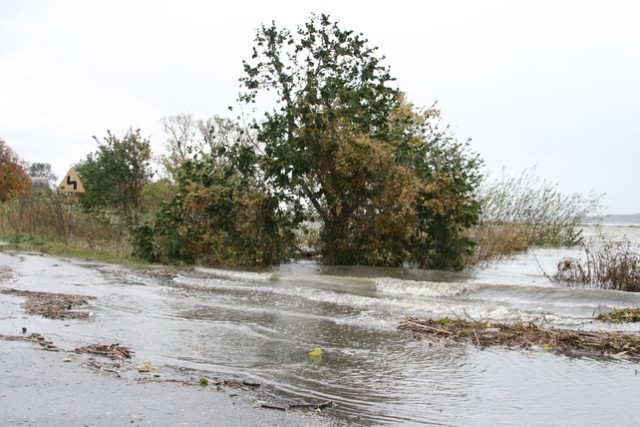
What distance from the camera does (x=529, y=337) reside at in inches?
315

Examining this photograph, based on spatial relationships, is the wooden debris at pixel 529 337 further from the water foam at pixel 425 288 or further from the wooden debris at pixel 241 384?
the water foam at pixel 425 288

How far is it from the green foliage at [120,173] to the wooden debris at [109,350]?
21.6 meters

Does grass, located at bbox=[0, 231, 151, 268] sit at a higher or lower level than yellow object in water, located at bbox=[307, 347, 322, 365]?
higher

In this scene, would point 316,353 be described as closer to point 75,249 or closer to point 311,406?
point 311,406

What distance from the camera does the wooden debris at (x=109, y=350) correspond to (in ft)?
21.0

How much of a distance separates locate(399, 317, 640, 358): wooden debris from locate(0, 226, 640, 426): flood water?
0.25 meters

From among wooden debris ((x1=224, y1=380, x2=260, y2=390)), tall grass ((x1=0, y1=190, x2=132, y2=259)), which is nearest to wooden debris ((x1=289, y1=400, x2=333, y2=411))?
wooden debris ((x1=224, y1=380, x2=260, y2=390))

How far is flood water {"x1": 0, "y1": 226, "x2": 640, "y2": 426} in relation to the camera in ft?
17.5

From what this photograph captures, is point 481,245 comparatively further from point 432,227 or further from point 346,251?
point 346,251

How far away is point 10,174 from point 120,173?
25.3 m

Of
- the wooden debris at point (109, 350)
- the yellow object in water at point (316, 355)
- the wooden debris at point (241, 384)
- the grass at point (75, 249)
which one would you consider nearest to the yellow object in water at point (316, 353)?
the yellow object in water at point (316, 355)

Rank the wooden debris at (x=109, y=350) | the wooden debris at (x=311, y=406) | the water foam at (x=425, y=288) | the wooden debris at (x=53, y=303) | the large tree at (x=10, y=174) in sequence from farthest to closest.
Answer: the large tree at (x=10, y=174)
the water foam at (x=425, y=288)
the wooden debris at (x=53, y=303)
the wooden debris at (x=109, y=350)
the wooden debris at (x=311, y=406)

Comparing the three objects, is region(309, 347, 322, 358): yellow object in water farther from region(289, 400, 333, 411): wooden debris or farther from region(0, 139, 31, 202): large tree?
region(0, 139, 31, 202): large tree

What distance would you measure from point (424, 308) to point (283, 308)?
2472 mm
